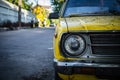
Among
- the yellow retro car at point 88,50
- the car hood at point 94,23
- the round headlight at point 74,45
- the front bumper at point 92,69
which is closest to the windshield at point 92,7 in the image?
the car hood at point 94,23

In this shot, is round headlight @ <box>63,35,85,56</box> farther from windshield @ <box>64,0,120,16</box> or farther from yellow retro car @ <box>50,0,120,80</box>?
windshield @ <box>64,0,120,16</box>

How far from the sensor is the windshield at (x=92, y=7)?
5.33 meters

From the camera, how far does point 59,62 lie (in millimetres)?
4289

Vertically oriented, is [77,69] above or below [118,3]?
below

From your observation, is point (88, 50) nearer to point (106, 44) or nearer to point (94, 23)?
point (106, 44)

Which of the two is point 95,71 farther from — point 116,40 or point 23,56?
point 23,56

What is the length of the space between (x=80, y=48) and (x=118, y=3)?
1903 mm

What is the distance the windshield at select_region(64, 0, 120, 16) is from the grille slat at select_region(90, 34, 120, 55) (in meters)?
1.11

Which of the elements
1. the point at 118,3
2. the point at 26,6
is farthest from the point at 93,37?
the point at 26,6

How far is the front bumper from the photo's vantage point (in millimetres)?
4055

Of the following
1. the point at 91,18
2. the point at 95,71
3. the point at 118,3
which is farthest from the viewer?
the point at 118,3

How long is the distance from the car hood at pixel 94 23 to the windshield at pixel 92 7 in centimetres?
51

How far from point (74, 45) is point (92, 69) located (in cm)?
40

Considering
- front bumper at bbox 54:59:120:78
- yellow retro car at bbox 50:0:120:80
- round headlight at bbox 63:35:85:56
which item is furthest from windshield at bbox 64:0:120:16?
front bumper at bbox 54:59:120:78
